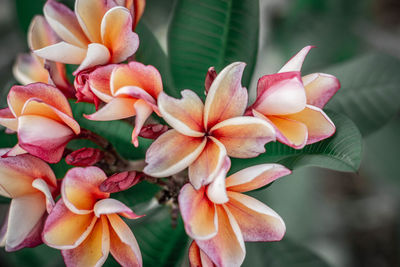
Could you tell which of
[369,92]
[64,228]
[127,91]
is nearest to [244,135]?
[127,91]

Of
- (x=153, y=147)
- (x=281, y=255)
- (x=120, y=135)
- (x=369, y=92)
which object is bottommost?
(x=281, y=255)

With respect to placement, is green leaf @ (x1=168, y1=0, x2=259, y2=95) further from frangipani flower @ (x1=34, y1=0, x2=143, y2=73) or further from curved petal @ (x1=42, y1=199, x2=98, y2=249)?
curved petal @ (x1=42, y1=199, x2=98, y2=249)

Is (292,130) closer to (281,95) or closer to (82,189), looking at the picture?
(281,95)

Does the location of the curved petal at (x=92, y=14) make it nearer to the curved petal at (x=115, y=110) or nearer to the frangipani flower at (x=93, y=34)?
the frangipani flower at (x=93, y=34)

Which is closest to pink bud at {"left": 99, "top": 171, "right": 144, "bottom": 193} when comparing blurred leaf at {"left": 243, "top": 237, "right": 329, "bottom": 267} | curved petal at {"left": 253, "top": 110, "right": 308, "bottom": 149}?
curved petal at {"left": 253, "top": 110, "right": 308, "bottom": 149}

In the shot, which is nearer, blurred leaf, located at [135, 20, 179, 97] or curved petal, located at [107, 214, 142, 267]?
curved petal, located at [107, 214, 142, 267]

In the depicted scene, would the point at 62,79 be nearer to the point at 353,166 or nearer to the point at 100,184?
the point at 100,184

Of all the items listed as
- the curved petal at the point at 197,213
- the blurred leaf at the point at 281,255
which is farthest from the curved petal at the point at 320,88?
the blurred leaf at the point at 281,255
